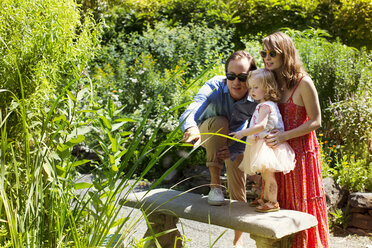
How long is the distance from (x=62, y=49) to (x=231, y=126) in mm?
1394

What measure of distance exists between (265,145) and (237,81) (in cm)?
65

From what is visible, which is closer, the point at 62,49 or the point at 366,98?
the point at 62,49

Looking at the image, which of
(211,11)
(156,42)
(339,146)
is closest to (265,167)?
(339,146)

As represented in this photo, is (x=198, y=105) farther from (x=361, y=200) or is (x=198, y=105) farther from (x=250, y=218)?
(x=361, y=200)

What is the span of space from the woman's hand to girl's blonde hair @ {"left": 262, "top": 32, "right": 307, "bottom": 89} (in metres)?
0.35

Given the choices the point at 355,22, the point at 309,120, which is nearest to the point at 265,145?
the point at 309,120

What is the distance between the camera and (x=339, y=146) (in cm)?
530

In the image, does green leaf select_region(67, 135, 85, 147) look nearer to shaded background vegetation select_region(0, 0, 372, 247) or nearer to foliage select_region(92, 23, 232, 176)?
shaded background vegetation select_region(0, 0, 372, 247)

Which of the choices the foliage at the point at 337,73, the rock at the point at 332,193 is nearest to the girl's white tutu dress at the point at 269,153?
the rock at the point at 332,193

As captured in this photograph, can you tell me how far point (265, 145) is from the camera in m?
2.78

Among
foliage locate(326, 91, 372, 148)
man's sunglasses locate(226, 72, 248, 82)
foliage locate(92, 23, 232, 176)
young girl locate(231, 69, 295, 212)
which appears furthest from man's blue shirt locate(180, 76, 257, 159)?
foliage locate(92, 23, 232, 176)

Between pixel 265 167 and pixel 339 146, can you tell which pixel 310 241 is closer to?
pixel 265 167

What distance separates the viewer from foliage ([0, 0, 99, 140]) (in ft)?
9.04

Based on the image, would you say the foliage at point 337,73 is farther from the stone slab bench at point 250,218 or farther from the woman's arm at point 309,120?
the stone slab bench at point 250,218
